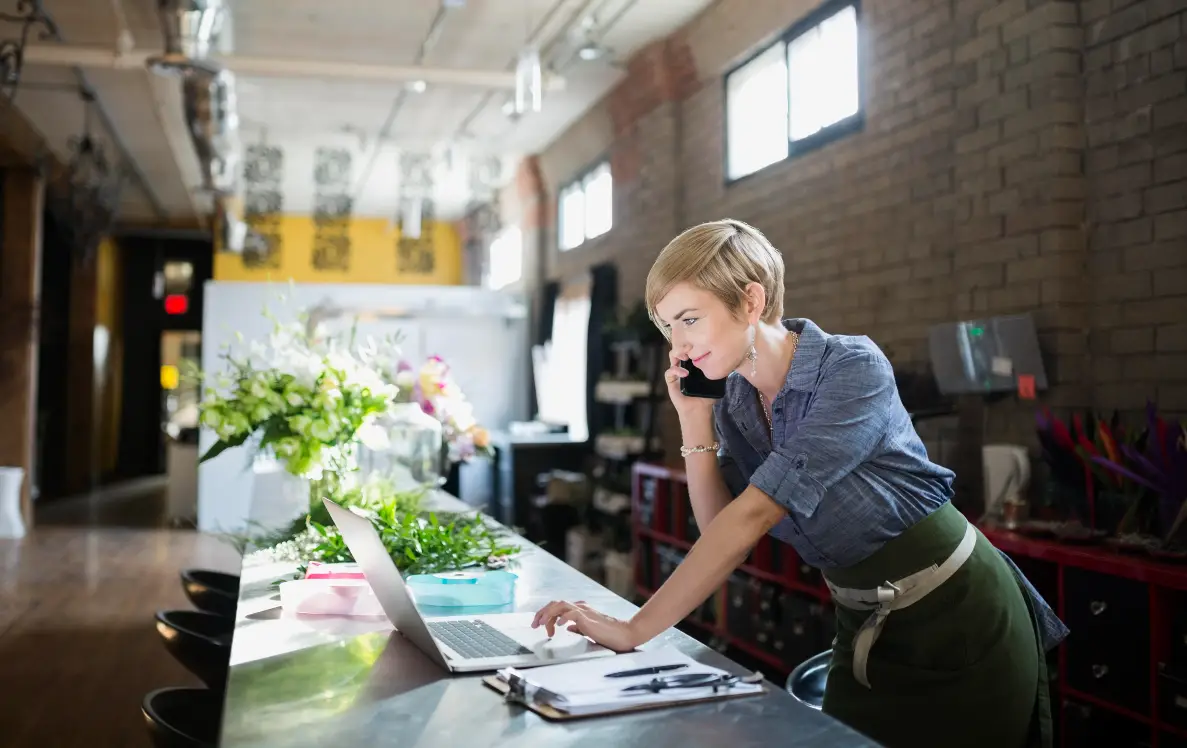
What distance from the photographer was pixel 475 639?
181cm

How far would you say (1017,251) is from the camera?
4027 millimetres

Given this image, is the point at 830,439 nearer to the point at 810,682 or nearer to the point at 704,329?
the point at 704,329

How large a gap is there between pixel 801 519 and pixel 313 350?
1.91 meters

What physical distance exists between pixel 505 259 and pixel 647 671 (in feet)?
38.0

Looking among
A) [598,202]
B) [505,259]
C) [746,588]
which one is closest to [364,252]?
[505,259]

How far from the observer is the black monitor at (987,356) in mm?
3877

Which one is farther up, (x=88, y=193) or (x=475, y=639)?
(x=88, y=193)

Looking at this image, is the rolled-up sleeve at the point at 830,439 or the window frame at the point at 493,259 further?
the window frame at the point at 493,259

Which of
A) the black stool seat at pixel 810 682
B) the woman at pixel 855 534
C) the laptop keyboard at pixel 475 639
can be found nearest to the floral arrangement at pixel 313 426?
the laptop keyboard at pixel 475 639

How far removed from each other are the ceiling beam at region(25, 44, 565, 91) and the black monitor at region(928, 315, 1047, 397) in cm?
424

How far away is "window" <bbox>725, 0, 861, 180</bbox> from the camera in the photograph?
215 inches

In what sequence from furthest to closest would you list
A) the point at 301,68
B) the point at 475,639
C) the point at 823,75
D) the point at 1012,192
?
the point at 301,68 → the point at 823,75 → the point at 1012,192 → the point at 475,639

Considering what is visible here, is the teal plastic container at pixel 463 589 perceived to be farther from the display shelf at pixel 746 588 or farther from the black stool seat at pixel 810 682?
the display shelf at pixel 746 588

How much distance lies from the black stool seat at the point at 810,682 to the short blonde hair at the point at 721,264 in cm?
75
